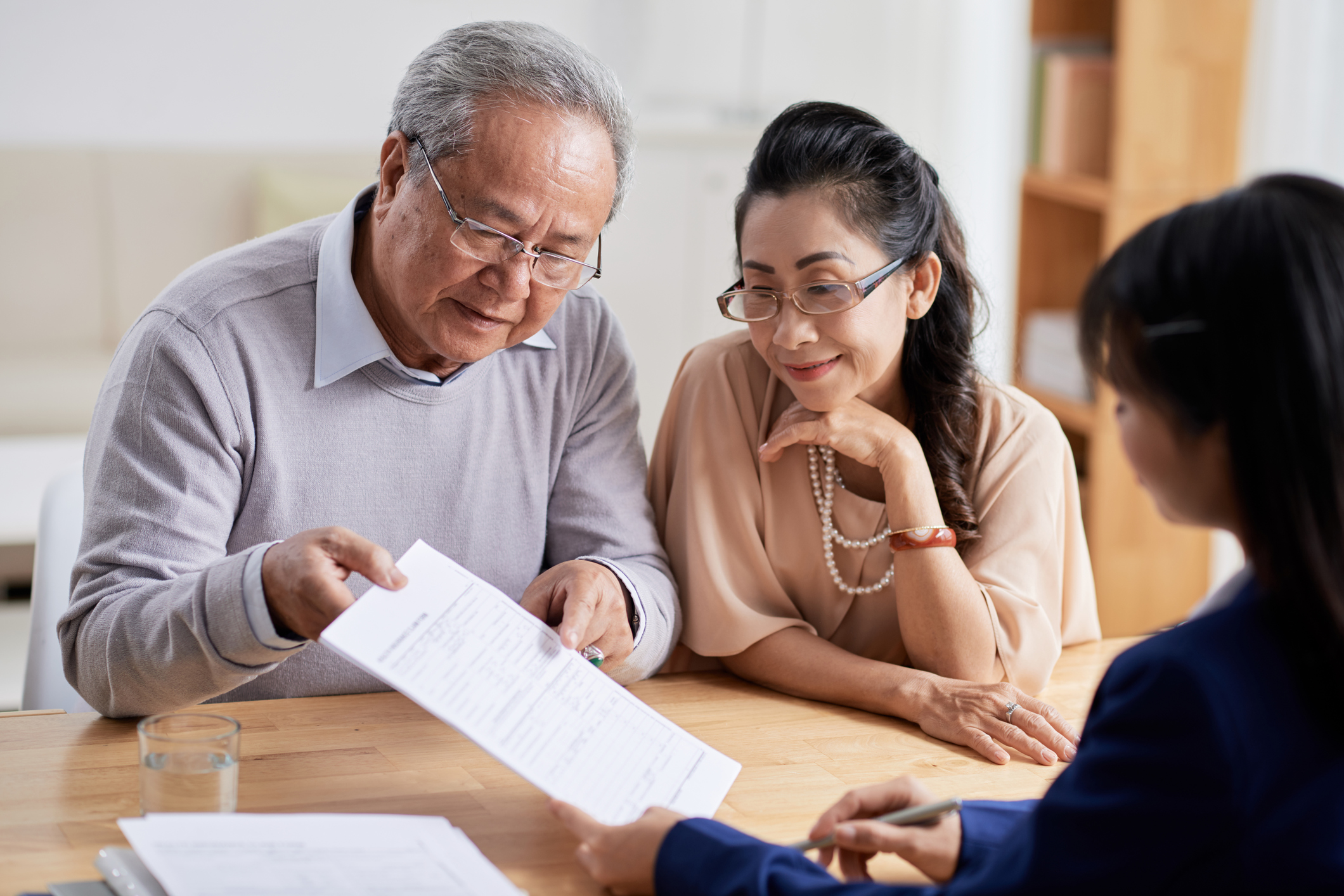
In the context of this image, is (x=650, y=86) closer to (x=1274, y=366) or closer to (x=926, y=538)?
(x=926, y=538)

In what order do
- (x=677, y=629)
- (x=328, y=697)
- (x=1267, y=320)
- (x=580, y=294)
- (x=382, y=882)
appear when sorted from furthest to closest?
(x=580, y=294) → (x=677, y=629) → (x=328, y=697) → (x=382, y=882) → (x=1267, y=320)

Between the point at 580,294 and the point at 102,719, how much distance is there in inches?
31.7

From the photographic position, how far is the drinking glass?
1.11 metres

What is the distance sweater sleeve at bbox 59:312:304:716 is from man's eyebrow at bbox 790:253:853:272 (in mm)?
690

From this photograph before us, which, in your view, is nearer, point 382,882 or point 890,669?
point 382,882

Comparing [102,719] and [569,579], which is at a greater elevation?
[569,579]

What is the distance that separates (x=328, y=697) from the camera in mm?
1503

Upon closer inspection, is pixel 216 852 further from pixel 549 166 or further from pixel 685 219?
pixel 685 219

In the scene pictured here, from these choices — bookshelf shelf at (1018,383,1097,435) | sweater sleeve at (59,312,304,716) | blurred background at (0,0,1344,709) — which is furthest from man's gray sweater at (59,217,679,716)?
bookshelf shelf at (1018,383,1097,435)

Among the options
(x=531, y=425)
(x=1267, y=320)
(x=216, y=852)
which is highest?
(x=1267, y=320)

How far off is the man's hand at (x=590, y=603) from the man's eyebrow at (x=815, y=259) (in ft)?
1.45

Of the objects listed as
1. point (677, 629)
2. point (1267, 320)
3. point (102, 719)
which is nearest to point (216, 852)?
point (102, 719)

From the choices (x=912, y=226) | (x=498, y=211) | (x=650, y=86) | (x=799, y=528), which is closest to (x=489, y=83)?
(x=498, y=211)

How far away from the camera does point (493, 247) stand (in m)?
1.47
